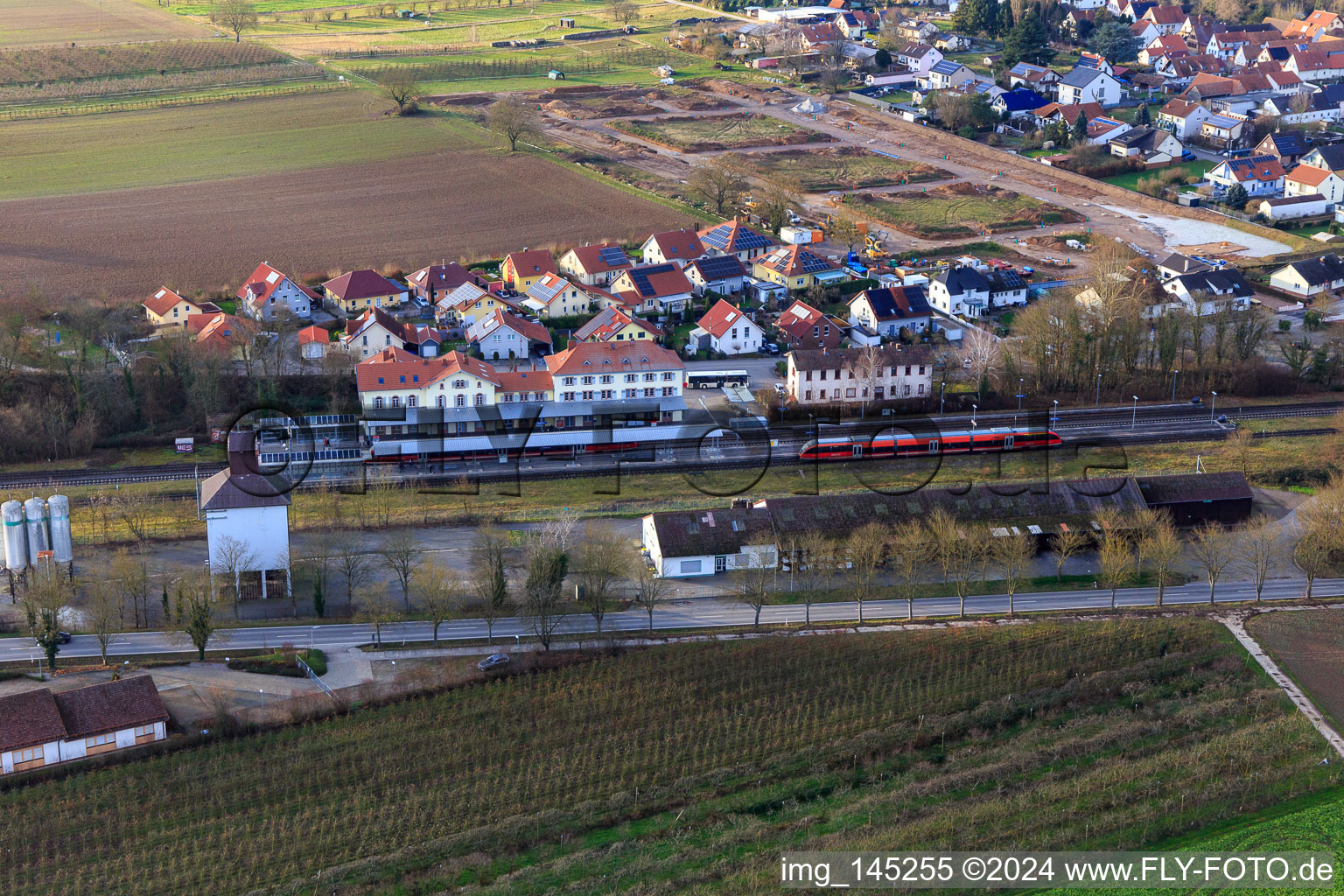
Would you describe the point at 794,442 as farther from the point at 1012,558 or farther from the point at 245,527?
the point at 245,527

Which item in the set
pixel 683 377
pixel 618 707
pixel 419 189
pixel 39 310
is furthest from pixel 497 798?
pixel 419 189

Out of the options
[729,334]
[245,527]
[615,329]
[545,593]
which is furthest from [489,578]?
[729,334]

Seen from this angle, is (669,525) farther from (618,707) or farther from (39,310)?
(39,310)

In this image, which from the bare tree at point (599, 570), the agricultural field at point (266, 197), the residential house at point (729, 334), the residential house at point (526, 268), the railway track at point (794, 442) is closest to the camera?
the bare tree at point (599, 570)

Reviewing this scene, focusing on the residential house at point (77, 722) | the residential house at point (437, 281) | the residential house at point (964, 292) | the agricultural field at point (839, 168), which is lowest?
the residential house at point (77, 722)

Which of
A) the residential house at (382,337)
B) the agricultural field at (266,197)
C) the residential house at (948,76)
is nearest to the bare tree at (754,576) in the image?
the residential house at (382,337)

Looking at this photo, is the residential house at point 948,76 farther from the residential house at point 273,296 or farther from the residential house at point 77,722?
the residential house at point 77,722
